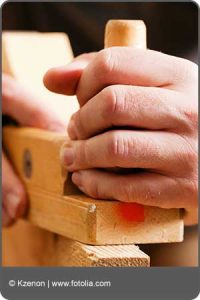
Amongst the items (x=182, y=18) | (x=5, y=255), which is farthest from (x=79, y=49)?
(x=5, y=255)

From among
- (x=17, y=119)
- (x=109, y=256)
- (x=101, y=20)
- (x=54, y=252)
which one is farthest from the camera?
(x=101, y=20)

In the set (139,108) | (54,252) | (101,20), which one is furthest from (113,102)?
(101,20)

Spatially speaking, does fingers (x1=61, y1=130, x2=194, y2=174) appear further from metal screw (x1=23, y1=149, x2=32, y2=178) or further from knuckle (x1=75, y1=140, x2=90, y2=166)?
metal screw (x1=23, y1=149, x2=32, y2=178)

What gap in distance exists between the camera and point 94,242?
50 centimetres

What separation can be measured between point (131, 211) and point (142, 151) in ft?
0.18

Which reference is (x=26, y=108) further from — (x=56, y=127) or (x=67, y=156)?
(x=67, y=156)

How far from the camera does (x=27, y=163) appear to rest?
2.24 ft

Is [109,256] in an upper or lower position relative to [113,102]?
lower

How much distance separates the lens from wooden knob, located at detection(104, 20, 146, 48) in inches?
20.3

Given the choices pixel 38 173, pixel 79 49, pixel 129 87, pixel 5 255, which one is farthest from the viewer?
pixel 79 49

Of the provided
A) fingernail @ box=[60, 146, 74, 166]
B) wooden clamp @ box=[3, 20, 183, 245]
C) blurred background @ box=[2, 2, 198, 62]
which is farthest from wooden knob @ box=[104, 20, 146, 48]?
→ blurred background @ box=[2, 2, 198, 62]

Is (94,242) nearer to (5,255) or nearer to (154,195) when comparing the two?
(154,195)

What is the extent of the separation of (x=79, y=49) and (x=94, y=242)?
62 cm

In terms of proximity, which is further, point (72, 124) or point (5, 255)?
point (5, 255)
